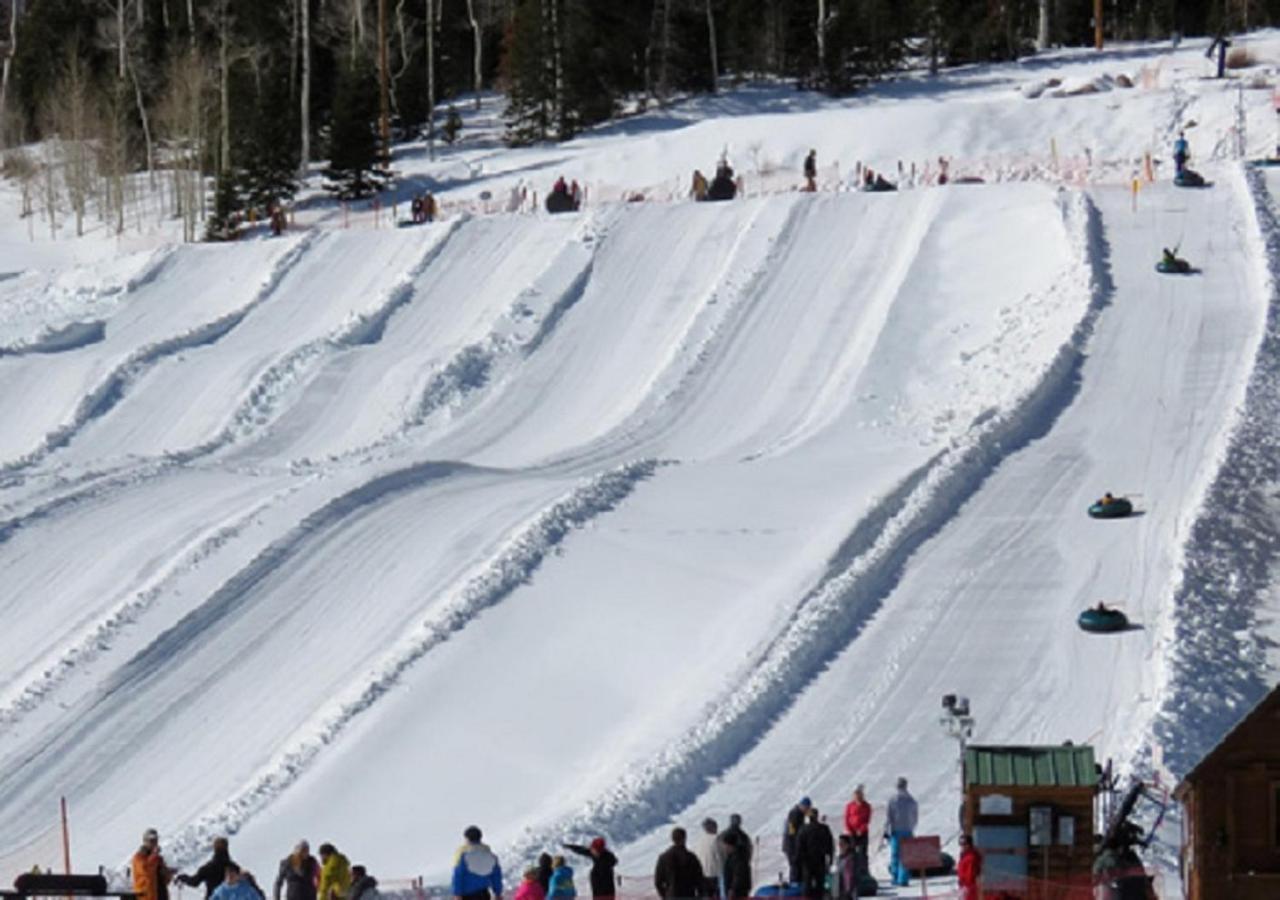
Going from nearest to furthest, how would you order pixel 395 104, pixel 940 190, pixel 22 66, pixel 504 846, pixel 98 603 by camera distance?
pixel 504 846, pixel 98 603, pixel 940 190, pixel 395 104, pixel 22 66

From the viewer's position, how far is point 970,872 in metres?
16.3

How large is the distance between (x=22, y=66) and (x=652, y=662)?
5249 cm

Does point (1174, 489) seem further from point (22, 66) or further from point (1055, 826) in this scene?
point (22, 66)

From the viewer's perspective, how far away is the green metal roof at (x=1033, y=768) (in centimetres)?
1677

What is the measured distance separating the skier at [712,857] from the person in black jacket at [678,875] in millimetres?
376

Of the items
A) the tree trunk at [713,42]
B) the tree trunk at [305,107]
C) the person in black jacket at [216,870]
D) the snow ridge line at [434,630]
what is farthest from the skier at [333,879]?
the tree trunk at [713,42]

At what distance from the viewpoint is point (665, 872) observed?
634 inches

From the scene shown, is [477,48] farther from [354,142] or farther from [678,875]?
[678,875]

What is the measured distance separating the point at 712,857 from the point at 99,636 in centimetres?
1185

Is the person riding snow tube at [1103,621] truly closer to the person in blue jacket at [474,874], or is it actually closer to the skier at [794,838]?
the skier at [794,838]

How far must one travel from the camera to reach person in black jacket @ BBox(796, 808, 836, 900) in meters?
17.1

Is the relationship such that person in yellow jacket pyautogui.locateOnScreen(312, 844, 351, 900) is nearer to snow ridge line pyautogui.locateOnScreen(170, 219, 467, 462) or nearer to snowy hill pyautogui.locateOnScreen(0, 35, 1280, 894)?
snowy hill pyautogui.locateOnScreen(0, 35, 1280, 894)

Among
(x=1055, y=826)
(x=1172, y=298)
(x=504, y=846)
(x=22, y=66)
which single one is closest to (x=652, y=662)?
(x=504, y=846)

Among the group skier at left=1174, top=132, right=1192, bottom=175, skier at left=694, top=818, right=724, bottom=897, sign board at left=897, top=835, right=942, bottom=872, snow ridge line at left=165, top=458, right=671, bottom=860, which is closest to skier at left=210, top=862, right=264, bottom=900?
skier at left=694, top=818, right=724, bottom=897
